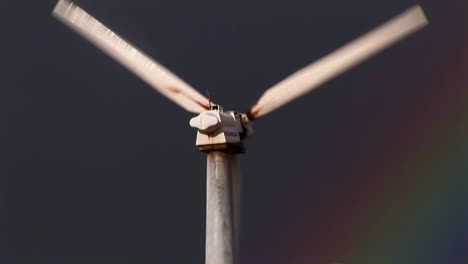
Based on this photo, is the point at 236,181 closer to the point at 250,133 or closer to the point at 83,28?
the point at 250,133

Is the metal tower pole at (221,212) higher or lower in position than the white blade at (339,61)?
lower

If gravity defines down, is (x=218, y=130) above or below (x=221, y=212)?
above

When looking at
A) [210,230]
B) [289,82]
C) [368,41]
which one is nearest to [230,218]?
[210,230]
